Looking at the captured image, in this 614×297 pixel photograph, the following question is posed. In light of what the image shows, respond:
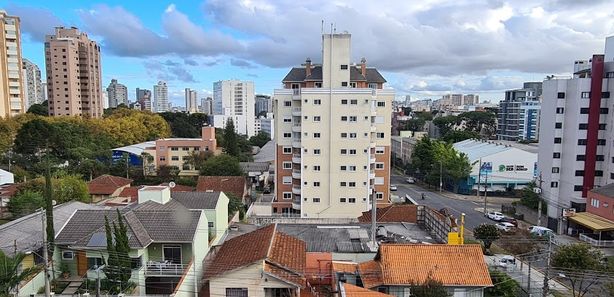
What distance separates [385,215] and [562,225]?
13.3 meters

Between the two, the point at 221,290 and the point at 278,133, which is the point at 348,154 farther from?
the point at 221,290

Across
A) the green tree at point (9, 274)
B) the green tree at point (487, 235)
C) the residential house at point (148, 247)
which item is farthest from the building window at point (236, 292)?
the green tree at point (487, 235)

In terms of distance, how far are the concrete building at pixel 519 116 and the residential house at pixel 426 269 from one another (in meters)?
68.5

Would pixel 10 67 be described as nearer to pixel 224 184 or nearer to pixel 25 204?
pixel 25 204

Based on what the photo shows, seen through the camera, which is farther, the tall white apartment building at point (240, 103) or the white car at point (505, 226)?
the tall white apartment building at point (240, 103)

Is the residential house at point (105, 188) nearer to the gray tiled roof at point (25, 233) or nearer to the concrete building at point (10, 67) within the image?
the gray tiled roof at point (25, 233)

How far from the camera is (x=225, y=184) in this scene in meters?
32.8

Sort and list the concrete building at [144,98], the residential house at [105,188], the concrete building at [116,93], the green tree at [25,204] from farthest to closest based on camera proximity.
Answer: the concrete building at [144,98] < the concrete building at [116,93] < the residential house at [105,188] < the green tree at [25,204]

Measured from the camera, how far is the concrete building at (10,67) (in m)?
53.7

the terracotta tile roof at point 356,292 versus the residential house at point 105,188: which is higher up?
the terracotta tile roof at point 356,292

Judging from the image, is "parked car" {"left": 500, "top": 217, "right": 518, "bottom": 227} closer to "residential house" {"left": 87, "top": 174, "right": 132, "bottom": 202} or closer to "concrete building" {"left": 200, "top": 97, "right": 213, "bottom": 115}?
"residential house" {"left": 87, "top": 174, "right": 132, "bottom": 202}

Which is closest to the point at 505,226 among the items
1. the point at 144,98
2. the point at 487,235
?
the point at 487,235

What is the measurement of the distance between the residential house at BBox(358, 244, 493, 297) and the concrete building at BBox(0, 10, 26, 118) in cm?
5732

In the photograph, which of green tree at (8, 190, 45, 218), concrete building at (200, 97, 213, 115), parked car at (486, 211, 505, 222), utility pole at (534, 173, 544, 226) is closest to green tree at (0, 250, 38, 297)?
green tree at (8, 190, 45, 218)
